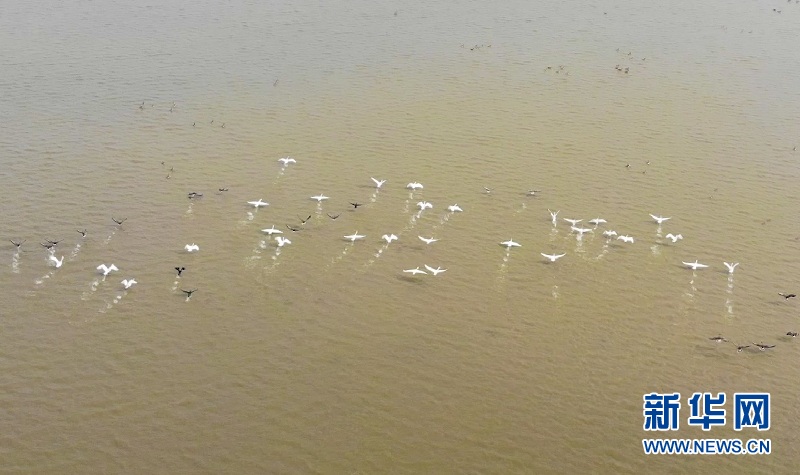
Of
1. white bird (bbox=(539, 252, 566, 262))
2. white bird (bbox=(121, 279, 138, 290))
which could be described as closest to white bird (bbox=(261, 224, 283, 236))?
white bird (bbox=(121, 279, 138, 290))

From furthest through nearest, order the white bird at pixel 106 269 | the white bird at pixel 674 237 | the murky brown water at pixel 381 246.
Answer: the white bird at pixel 674 237 < the white bird at pixel 106 269 < the murky brown water at pixel 381 246

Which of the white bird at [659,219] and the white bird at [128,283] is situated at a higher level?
the white bird at [659,219]

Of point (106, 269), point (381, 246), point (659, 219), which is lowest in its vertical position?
point (106, 269)

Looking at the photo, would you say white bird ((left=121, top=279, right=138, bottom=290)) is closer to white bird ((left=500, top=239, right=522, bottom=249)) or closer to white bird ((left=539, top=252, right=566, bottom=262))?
white bird ((left=500, top=239, right=522, bottom=249))

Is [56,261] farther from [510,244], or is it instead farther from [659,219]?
[659,219]

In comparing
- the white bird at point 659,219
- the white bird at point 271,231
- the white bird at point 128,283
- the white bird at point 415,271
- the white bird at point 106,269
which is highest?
the white bird at point 659,219

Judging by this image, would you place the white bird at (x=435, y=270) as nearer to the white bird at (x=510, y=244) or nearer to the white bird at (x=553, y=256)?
the white bird at (x=510, y=244)

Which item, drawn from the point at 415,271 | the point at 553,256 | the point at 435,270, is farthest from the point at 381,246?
the point at 553,256

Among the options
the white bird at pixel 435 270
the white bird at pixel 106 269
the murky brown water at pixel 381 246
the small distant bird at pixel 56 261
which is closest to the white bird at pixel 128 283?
the murky brown water at pixel 381 246

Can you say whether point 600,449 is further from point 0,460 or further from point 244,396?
point 0,460
